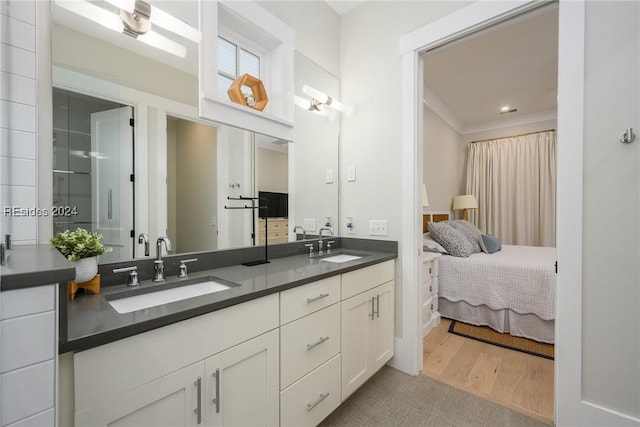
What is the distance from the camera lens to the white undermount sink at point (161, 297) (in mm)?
1041

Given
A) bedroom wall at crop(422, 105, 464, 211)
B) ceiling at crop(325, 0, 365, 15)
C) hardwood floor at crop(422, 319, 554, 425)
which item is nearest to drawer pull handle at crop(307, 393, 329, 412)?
hardwood floor at crop(422, 319, 554, 425)

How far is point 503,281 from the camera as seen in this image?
2572 millimetres

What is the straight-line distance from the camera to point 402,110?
1.94m

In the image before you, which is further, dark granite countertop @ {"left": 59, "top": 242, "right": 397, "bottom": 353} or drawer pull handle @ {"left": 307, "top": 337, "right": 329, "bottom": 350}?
drawer pull handle @ {"left": 307, "top": 337, "right": 329, "bottom": 350}

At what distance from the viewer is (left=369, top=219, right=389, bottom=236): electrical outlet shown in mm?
2043

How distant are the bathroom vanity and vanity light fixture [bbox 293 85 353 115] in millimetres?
1167

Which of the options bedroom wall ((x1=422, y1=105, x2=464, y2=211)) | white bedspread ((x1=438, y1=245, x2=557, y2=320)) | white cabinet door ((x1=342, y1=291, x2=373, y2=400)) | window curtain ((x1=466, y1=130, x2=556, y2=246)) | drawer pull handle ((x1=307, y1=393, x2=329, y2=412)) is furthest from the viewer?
window curtain ((x1=466, y1=130, x2=556, y2=246))

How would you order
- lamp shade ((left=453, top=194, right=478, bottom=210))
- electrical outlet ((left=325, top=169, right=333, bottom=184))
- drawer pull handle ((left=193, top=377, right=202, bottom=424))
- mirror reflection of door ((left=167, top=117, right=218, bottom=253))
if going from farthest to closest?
lamp shade ((left=453, top=194, right=478, bottom=210)), electrical outlet ((left=325, top=169, right=333, bottom=184)), mirror reflection of door ((left=167, top=117, right=218, bottom=253)), drawer pull handle ((left=193, top=377, right=202, bottom=424))

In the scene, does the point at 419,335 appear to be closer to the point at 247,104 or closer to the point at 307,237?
the point at 307,237

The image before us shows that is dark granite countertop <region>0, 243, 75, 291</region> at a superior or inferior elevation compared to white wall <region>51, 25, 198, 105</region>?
inferior

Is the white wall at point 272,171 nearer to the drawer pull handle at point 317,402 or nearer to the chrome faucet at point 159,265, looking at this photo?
the chrome faucet at point 159,265

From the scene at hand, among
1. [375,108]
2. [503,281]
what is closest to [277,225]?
[375,108]

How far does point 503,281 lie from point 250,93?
8.84 ft

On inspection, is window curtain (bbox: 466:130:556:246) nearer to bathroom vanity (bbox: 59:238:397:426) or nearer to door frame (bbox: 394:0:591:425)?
door frame (bbox: 394:0:591:425)
